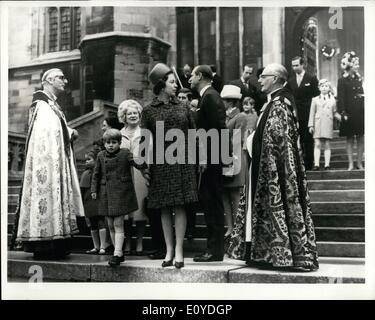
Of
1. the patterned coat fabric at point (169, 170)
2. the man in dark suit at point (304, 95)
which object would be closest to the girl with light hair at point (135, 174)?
the patterned coat fabric at point (169, 170)

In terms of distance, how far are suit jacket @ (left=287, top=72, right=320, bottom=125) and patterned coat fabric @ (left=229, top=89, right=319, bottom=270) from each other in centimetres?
163

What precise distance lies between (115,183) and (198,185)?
682 millimetres

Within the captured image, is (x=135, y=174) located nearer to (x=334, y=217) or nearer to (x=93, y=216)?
(x=93, y=216)

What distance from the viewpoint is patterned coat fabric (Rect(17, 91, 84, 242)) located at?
209 inches

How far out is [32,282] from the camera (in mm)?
5250

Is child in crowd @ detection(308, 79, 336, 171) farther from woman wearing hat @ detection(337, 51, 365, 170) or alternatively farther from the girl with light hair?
the girl with light hair

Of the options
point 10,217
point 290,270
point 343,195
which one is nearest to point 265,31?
point 343,195

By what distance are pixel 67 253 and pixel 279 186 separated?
6.60 ft

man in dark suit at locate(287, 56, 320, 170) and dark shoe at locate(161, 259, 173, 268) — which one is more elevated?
man in dark suit at locate(287, 56, 320, 170)

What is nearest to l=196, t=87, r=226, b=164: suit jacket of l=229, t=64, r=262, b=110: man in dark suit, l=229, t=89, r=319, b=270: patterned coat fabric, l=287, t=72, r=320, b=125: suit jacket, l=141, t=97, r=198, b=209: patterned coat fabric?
l=141, t=97, r=198, b=209: patterned coat fabric

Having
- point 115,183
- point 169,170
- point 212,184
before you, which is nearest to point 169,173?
point 169,170

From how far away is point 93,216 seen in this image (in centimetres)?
567

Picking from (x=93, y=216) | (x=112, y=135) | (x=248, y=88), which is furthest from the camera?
(x=248, y=88)

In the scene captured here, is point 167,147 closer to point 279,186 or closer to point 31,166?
point 279,186
